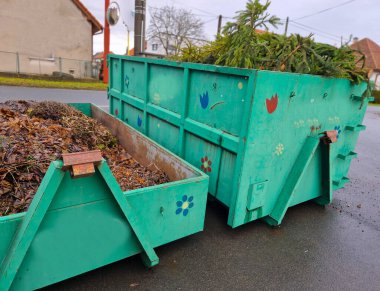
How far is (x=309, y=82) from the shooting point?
2445mm

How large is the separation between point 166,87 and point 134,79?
3.15ft

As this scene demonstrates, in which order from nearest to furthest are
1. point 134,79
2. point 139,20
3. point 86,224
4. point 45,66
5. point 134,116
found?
1. point 86,224
2. point 134,79
3. point 134,116
4. point 139,20
5. point 45,66

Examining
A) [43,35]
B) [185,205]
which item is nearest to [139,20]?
[185,205]

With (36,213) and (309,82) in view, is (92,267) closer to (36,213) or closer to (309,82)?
(36,213)

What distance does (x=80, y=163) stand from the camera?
1.44 m

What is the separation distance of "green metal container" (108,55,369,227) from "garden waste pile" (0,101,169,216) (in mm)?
612

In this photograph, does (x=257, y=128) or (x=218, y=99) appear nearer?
(x=257, y=128)

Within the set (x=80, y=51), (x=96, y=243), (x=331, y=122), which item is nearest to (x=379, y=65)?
(x=80, y=51)

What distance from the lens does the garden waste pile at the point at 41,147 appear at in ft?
6.87

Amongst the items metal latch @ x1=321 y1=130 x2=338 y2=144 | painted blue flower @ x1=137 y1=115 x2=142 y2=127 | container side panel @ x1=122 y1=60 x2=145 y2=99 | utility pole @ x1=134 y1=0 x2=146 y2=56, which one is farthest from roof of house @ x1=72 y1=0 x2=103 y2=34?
Result: metal latch @ x1=321 y1=130 x2=338 y2=144

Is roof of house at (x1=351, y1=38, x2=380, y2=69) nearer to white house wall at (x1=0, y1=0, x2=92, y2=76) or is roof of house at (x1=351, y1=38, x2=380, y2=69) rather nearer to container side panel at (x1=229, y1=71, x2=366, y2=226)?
white house wall at (x1=0, y1=0, x2=92, y2=76)

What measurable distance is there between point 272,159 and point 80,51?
20.9m

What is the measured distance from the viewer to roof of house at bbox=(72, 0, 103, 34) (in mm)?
19228

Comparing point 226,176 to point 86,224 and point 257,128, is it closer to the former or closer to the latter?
point 257,128
